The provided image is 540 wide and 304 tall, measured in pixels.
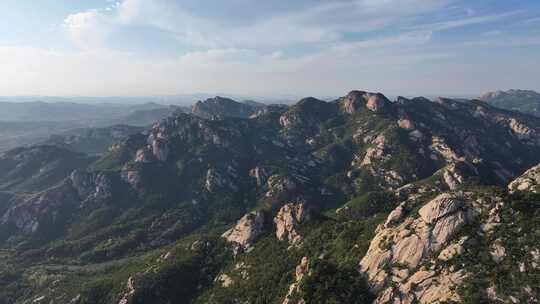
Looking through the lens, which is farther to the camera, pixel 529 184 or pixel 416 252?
pixel 529 184

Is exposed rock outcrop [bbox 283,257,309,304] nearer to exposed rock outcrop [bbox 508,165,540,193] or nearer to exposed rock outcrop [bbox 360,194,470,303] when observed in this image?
exposed rock outcrop [bbox 360,194,470,303]

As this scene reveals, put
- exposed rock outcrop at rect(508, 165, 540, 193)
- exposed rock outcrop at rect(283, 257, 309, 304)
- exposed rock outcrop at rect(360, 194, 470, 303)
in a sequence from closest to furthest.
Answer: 1. exposed rock outcrop at rect(360, 194, 470, 303)
2. exposed rock outcrop at rect(508, 165, 540, 193)
3. exposed rock outcrop at rect(283, 257, 309, 304)

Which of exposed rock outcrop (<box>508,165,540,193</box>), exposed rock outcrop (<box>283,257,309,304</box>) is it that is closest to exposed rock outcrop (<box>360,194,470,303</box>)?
exposed rock outcrop (<box>283,257,309,304</box>)

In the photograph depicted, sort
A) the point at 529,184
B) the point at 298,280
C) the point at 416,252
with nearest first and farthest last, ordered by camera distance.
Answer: the point at 416,252 < the point at 529,184 < the point at 298,280

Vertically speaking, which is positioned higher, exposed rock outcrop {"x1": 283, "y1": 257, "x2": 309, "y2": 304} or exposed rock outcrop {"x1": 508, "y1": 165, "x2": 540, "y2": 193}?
exposed rock outcrop {"x1": 508, "y1": 165, "x2": 540, "y2": 193}

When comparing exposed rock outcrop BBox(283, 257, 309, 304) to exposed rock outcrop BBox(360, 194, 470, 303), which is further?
exposed rock outcrop BBox(283, 257, 309, 304)

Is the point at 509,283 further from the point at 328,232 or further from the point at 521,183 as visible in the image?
the point at 328,232

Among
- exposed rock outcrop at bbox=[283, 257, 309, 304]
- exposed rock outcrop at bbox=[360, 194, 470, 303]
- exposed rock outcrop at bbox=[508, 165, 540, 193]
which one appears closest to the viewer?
exposed rock outcrop at bbox=[360, 194, 470, 303]

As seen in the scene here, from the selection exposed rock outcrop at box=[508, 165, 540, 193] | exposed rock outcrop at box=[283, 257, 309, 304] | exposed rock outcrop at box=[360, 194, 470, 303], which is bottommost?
exposed rock outcrop at box=[283, 257, 309, 304]

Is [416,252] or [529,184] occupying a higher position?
[529,184]

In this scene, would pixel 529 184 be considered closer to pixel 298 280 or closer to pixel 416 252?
pixel 416 252

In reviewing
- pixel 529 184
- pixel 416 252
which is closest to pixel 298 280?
pixel 416 252

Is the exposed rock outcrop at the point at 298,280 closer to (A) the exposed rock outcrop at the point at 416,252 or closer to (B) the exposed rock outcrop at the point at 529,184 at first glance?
(A) the exposed rock outcrop at the point at 416,252
